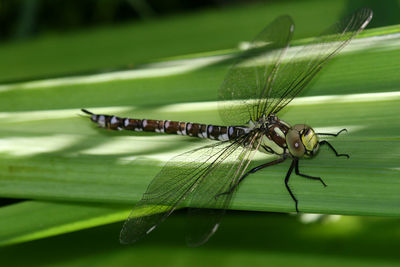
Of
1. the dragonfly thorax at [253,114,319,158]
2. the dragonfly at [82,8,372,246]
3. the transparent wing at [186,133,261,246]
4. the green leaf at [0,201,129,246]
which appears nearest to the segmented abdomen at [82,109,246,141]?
the dragonfly at [82,8,372,246]

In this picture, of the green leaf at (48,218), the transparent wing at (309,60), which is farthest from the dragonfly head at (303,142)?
the green leaf at (48,218)

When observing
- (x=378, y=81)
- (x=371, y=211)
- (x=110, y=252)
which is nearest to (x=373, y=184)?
(x=371, y=211)

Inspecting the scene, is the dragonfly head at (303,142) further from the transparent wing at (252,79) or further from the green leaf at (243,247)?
the green leaf at (243,247)

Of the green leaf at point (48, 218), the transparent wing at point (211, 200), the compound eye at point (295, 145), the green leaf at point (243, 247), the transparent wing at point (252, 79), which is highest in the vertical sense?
the transparent wing at point (252, 79)

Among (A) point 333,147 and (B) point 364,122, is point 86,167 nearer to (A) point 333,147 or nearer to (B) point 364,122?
(A) point 333,147

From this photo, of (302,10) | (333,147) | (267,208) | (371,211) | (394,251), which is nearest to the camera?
(371,211)

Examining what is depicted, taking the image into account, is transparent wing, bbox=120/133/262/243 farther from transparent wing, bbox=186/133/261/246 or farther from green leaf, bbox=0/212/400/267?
green leaf, bbox=0/212/400/267

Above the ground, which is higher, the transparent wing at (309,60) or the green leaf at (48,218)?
the transparent wing at (309,60)
